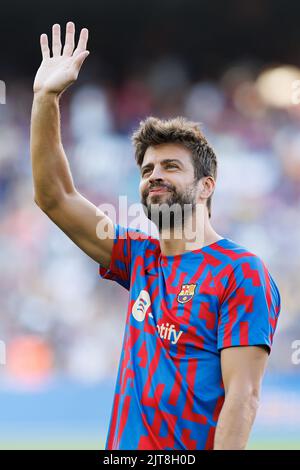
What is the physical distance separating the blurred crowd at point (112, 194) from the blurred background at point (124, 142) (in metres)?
0.02

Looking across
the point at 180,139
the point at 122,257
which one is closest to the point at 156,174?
the point at 180,139

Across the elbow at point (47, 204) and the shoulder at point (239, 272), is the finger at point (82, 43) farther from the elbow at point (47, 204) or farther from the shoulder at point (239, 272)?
the shoulder at point (239, 272)

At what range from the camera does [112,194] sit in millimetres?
8641

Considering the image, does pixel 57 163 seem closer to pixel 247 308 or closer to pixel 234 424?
pixel 247 308

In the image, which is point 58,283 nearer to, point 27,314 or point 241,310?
point 27,314

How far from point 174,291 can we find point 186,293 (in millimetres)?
57

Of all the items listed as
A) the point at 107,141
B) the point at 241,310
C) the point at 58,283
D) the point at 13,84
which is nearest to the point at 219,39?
the point at 107,141

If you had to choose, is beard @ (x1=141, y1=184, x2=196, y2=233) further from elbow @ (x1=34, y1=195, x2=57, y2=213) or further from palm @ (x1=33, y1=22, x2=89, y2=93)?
palm @ (x1=33, y1=22, x2=89, y2=93)

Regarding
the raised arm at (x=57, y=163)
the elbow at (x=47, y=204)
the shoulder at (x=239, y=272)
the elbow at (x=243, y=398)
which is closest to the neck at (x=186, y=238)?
the shoulder at (x=239, y=272)

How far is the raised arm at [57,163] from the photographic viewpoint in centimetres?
257

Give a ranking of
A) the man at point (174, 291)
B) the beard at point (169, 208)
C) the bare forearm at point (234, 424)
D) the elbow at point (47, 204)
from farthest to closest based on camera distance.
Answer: the elbow at point (47, 204) < the beard at point (169, 208) < the man at point (174, 291) < the bare forearm at point (234, 424)

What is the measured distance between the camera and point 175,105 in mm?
8984

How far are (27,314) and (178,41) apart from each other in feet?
13.5

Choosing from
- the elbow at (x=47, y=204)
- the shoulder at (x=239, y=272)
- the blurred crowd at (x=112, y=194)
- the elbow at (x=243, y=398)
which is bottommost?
the elbow at (x=243, y=398)
